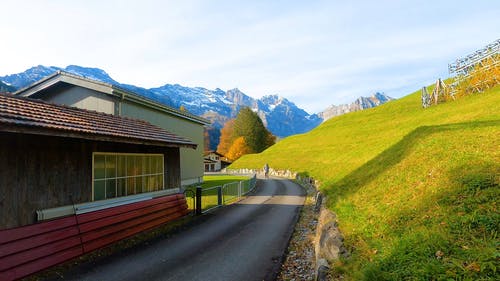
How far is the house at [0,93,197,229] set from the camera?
292 inches

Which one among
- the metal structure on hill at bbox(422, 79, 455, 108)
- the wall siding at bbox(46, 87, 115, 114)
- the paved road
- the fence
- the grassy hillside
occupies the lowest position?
the paved road

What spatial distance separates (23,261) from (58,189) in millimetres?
2374

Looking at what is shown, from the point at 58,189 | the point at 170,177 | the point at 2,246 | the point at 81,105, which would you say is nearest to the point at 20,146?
the point at 58,189

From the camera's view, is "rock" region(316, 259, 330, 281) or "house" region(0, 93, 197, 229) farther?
"house" region(0, 93, 197, 229)

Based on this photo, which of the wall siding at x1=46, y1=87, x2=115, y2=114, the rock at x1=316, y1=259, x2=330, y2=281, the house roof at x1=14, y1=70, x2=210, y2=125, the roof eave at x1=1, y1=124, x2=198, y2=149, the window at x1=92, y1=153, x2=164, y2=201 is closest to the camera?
the rock at x1=316, y1=259, x2=330, y2=281

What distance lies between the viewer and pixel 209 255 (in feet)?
28.3

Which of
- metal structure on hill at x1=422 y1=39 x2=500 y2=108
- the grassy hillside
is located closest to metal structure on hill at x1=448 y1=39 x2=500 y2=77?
metal structure on hill at x1=422 y1=39 x2=500 y2=108

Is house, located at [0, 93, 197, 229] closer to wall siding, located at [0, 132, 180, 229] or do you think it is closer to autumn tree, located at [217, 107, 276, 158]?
wall siding, located at [0, 132, 180, 229]

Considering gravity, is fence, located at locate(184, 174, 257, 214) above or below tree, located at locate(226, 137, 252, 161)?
below

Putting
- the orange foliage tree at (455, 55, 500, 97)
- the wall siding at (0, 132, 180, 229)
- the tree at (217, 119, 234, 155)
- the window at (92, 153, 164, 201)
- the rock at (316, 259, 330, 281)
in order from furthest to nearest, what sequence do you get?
the tree at (217, 119, 234, 155) < the orange foliage tree at (455, 55, 500, 97) < the window at (92, 153, 164, 201) < the wall siding at (0, 132, 180, 229) < the rock at (316, 259, 330, 281)

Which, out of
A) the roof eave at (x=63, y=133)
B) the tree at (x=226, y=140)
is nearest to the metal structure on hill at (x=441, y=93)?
the roof eave at (x=63, y=133)

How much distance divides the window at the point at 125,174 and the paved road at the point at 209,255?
2.75 metres

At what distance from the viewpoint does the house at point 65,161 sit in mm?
7426

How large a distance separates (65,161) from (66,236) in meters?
2.39
